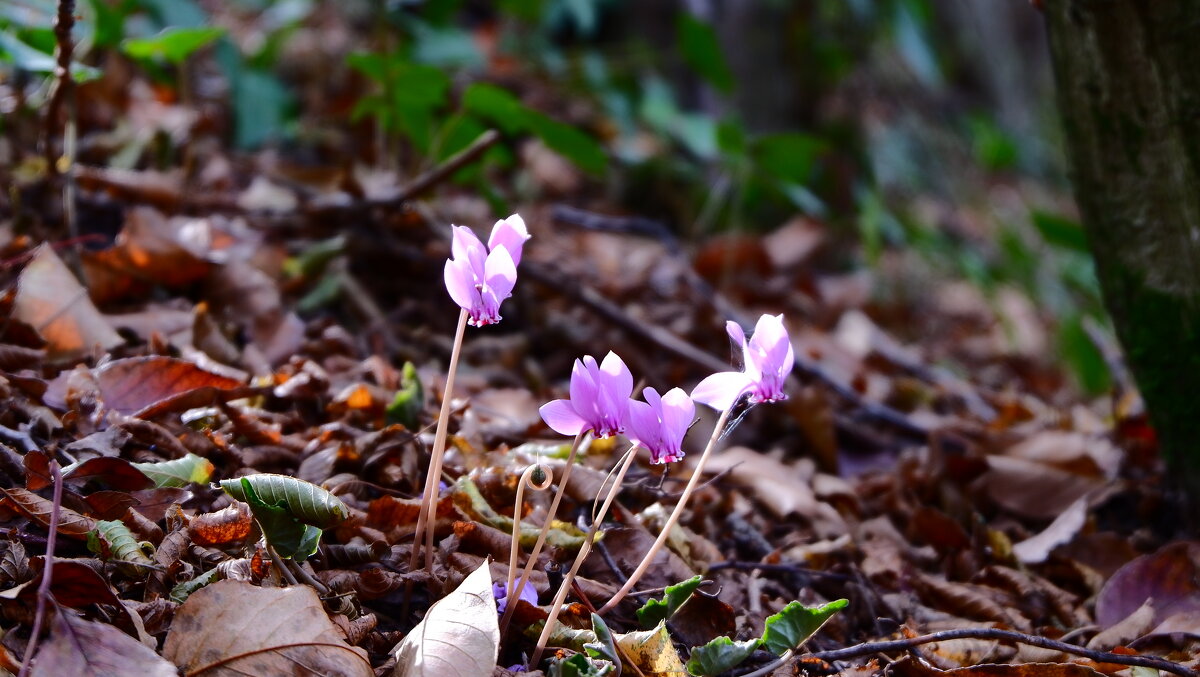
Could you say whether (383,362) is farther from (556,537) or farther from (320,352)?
(556,537)

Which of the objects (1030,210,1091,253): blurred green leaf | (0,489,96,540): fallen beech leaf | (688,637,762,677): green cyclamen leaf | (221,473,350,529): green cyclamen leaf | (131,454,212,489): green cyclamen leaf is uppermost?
(221,473,350,529): green cyclamen leaf

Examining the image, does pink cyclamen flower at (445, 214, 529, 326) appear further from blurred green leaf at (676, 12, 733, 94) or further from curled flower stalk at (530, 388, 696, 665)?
blurred green leaf at (676, 12, 733, 94)

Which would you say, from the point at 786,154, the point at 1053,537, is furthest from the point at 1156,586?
the point at 786,154

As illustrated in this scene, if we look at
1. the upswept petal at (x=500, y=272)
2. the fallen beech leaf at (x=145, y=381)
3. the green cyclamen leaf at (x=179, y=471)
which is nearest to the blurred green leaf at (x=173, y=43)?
Result: the fallen beech leaf at (x=145, y=381)

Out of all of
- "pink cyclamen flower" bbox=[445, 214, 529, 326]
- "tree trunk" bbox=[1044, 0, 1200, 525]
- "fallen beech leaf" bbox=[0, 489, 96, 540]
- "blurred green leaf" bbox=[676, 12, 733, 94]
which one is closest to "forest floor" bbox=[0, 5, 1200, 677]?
"fallen beech leaf" bbox=[0, 489, 96, 540]

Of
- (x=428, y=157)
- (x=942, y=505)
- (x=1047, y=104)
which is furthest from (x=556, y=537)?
(x=1047, y=104)

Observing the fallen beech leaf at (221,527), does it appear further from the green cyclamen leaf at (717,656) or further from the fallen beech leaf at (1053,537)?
the fallen beech leaf at (1053,537)
